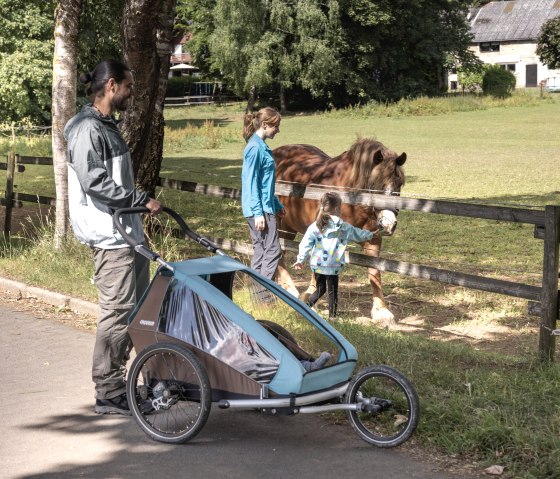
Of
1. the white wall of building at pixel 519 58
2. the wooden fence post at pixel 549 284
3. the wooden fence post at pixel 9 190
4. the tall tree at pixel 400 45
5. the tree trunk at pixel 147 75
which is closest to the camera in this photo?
the wooden fence post at pixel 549 284

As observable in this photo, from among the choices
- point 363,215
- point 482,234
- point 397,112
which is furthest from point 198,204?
point 397,112

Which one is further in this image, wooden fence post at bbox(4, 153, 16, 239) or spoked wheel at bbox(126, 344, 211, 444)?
wooden fence post at bbox(4, 153, 16, 239)

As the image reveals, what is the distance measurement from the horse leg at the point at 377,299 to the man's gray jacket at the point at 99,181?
4149mm

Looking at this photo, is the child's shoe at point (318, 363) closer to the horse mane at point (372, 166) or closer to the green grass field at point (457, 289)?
the green grass field at point (457, 289)

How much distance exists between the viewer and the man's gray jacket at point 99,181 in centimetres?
603

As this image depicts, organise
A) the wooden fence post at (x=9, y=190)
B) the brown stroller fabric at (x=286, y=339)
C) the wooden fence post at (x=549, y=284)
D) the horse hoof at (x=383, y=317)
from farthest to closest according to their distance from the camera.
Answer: the wooden fence post at (x=9, y=190) → the horse hoof at (x=383, y=317) → the wooden fence post at (x=549, y=284) → the brown stroller fabric at (x=286, y=339)

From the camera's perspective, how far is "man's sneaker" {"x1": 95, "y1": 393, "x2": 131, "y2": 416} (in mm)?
6258

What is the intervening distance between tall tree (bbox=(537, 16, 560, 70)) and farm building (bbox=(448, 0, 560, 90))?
1220 cm

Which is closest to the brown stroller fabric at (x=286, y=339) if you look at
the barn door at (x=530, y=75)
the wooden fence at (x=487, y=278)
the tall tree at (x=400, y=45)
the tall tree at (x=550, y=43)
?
the wooden fence at (x=487, y=278)

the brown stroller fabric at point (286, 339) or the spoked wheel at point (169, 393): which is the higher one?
the brown stroller fabric at point (286, 339)

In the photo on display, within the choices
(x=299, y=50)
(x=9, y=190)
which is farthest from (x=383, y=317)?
(x=299, y=50)

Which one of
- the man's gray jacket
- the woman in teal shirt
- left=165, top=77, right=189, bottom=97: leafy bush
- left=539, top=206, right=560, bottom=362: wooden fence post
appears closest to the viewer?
the man's gray jacket

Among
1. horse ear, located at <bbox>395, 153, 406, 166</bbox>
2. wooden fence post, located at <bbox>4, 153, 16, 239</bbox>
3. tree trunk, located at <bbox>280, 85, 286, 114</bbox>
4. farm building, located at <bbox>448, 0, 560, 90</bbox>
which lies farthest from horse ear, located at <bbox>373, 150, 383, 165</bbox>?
farm building, located at <bbox>448, 0, 560, 90</bbox>

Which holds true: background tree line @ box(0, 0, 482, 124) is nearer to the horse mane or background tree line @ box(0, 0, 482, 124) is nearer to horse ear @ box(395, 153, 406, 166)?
the horse mane
